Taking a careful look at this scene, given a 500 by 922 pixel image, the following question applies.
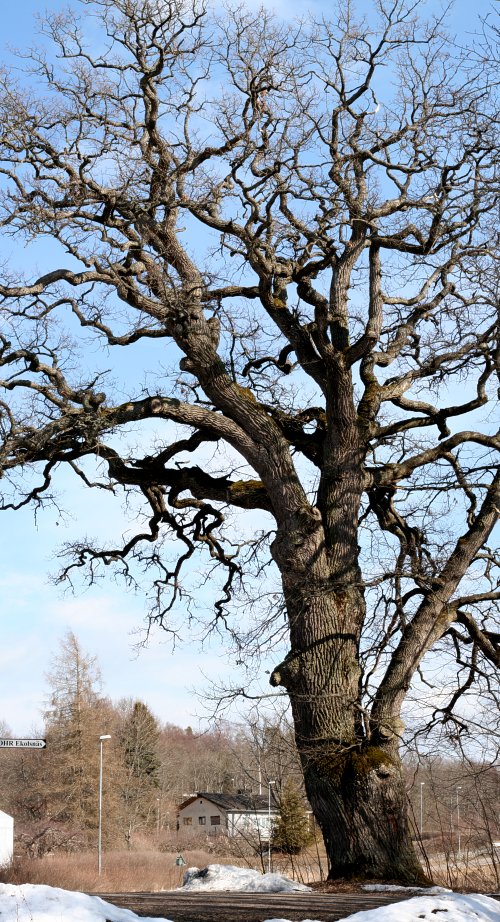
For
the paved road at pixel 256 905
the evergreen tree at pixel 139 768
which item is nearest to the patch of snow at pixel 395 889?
the paved road at pixel 256 905

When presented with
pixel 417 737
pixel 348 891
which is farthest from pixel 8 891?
pixel 417 737

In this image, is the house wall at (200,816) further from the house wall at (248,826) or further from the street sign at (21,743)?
the street sign at (21,743)

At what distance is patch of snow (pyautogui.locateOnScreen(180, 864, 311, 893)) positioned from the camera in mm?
10508

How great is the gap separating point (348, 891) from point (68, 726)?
4263cm

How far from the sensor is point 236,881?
11539 mm

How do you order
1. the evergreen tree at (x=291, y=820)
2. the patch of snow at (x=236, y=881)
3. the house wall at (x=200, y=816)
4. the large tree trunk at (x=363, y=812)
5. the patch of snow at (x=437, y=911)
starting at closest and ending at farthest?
1. the patch of snow at (x=437, y=911)
2. the large tree trunk at (x=363, y=812)
3. the patch of snow at (x=236, y=881)
4. the evergreen tree at (x=291, y=820)
5. the house wall at (x=200, y=816)

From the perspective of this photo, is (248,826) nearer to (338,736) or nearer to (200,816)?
(338,736)

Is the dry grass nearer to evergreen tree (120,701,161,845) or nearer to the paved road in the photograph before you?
the paved road

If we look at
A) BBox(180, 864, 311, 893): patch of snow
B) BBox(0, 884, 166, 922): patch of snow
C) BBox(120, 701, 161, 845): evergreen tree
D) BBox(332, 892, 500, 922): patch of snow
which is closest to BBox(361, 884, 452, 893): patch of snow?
BBox(180, 864, 311, 893): patch of snow

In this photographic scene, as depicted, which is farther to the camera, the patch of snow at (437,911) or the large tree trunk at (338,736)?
the large tree trunk at (338,736)

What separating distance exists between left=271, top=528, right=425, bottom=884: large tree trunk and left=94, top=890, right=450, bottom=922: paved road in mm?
1338

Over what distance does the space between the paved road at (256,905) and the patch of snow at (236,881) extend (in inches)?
42.2

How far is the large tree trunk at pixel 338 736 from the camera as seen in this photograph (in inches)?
414

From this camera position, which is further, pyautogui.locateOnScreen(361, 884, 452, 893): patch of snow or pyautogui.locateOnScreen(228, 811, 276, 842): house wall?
pyautogui.locateOnScreen(228, 811, 276, 842): house wall
